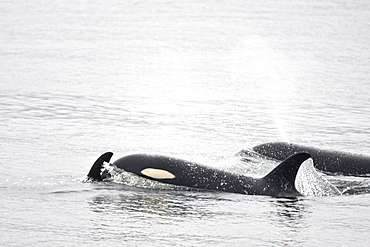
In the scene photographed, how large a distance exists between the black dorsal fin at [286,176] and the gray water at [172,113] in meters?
0.25

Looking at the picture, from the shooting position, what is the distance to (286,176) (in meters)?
11.5

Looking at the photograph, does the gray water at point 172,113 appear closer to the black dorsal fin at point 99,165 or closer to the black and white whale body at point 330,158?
the black dorsal fin at point 99,165

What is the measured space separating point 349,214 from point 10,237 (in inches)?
170

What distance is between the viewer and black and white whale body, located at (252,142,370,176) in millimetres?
13703

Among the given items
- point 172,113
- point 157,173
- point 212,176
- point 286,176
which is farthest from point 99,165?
point 172,113

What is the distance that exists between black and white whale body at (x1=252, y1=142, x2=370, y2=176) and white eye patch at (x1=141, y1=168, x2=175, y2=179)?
11.4 ft

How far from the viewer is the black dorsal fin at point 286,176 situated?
37.3ft

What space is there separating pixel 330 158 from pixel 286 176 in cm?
285

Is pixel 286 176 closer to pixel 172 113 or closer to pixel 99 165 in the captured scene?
pixel 99 165

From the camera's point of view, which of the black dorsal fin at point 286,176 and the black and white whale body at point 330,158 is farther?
the black and white whale body at point 330,158

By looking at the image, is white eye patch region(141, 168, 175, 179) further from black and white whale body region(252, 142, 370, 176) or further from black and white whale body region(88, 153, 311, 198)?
black and white whale body region(252, 142, 370, 176)

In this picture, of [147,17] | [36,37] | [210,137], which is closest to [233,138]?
[210,137]

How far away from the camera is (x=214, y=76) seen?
27.1 metres

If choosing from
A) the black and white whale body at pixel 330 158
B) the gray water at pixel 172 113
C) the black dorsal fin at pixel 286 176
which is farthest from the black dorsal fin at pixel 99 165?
the black and white whale body at pixel 330 158
